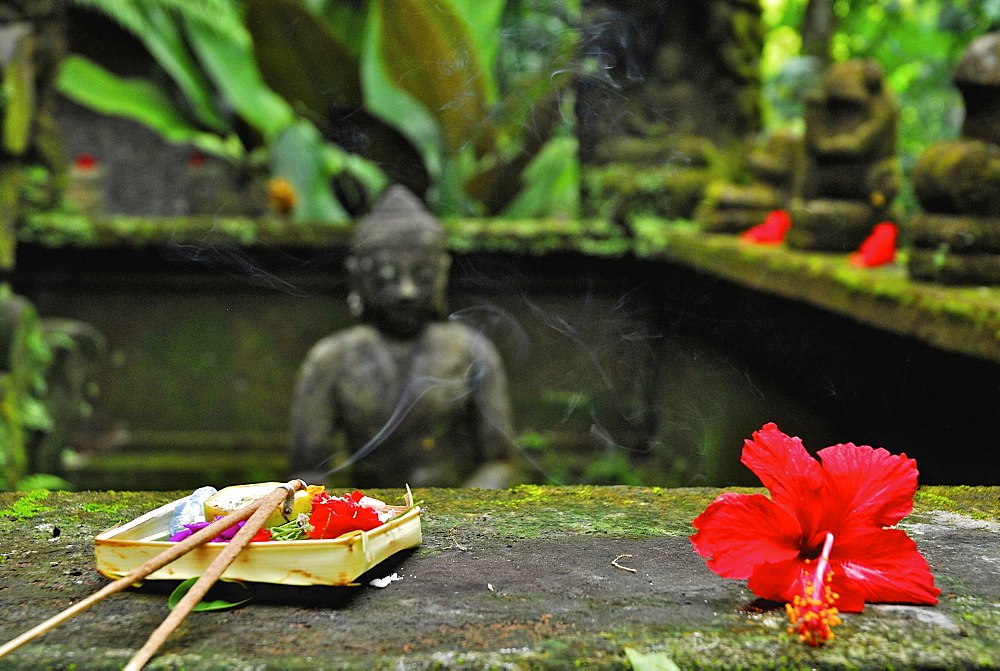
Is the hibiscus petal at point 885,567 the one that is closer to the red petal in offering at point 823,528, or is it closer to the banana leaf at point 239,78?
the red petal in offering at point 823,528

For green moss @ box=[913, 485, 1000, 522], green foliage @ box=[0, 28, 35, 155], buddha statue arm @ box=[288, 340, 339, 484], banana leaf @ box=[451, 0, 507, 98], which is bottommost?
buddha statue arm @ box=[288, 340, 339, 484]

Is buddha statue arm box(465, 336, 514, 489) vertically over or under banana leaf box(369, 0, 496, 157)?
under

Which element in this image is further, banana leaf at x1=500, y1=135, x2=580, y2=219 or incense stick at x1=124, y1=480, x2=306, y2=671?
banana leaf at x1=500, y1=135, x2=580, y2=219

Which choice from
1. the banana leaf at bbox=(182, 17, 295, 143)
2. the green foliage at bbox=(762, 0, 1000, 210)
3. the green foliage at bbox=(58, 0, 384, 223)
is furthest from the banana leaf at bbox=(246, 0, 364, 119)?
the green foliage at bbox=(762, 0, 1000, 210)

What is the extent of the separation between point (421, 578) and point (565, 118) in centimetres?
449

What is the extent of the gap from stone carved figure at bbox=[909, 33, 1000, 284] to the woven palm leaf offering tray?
64.7 inches

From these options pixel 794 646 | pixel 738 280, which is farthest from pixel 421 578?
pixel 738 280

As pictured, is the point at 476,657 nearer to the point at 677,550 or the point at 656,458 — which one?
the point at 677,550

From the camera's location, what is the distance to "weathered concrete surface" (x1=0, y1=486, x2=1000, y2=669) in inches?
32.9

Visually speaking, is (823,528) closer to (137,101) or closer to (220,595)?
(220,595)

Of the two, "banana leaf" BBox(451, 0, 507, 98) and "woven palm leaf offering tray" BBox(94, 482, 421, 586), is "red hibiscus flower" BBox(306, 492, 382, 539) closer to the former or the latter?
"woven palm leaf offering tray" BBox(94, 482, 421, 586)

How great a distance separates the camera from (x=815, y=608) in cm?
86

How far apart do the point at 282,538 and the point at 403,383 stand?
2309 mm

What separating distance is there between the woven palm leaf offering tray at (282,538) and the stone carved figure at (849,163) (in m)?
2.38
